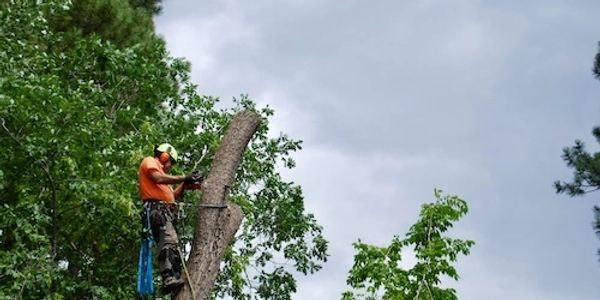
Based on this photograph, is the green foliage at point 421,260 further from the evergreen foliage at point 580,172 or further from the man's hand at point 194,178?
the evergreen foliage at point 580,172

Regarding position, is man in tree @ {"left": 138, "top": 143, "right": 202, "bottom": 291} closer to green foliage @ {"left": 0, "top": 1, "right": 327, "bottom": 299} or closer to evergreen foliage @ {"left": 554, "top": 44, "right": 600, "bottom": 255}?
green foliage @ {"left": 0, "top": 1, "right": 327, "bottom": 299}

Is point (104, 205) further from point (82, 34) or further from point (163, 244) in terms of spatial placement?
point (82, 34)

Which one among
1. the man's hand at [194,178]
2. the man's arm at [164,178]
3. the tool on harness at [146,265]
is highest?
the man's hand at [194,178]

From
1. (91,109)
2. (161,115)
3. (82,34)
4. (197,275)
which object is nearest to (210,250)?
(197,275)

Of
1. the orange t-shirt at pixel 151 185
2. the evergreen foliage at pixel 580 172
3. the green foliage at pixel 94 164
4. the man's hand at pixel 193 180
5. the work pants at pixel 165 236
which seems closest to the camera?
the work pants at pixel 165 236

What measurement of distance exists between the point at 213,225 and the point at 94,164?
3116 millimetres

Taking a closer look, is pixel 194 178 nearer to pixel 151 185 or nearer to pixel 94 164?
pixel 151 185

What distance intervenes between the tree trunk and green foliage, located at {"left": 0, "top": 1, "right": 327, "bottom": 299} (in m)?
2.12

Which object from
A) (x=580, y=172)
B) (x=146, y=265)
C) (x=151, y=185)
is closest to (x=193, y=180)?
(x=151, y=185)

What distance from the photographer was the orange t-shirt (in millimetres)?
6016

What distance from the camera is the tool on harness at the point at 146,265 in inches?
240

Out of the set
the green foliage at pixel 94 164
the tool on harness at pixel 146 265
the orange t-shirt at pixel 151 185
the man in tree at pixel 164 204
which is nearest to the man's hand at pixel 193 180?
the man in tree at pixel 164 204

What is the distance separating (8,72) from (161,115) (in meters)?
2.51

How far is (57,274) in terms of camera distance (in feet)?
28.8
